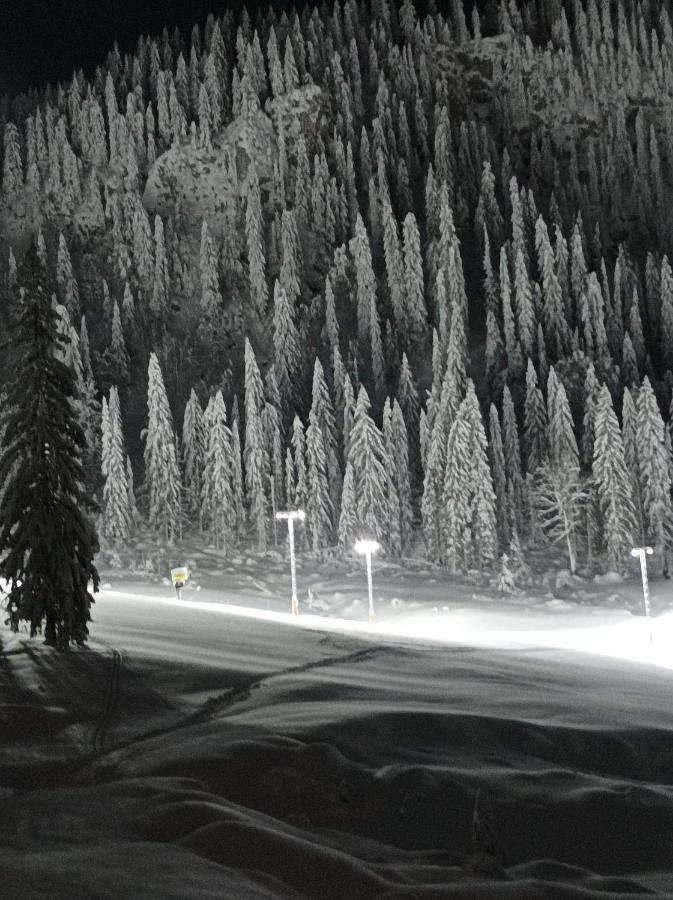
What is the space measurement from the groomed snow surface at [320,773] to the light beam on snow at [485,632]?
730 cm

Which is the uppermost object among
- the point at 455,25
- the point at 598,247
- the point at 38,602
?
the point at 455,25

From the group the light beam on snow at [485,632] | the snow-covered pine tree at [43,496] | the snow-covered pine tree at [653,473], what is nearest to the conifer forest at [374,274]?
the snow-covered pine tree at [653,473]

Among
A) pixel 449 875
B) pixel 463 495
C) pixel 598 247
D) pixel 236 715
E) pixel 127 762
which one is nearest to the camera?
pixel 449 875

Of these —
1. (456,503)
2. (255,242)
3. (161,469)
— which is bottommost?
(456,503)

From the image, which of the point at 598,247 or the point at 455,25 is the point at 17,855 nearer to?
the point at 598,247

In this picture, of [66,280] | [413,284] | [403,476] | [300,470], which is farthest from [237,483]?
[66,280]

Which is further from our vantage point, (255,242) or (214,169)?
(214,169)

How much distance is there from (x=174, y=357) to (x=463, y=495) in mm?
47849

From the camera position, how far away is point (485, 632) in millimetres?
39375

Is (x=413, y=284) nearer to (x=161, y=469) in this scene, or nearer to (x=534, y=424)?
(x=534, y=424)

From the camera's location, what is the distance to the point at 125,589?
161ft

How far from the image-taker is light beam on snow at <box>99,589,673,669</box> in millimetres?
28906

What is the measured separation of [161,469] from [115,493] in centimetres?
587

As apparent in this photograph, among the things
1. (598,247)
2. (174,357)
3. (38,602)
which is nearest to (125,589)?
(38,602)
